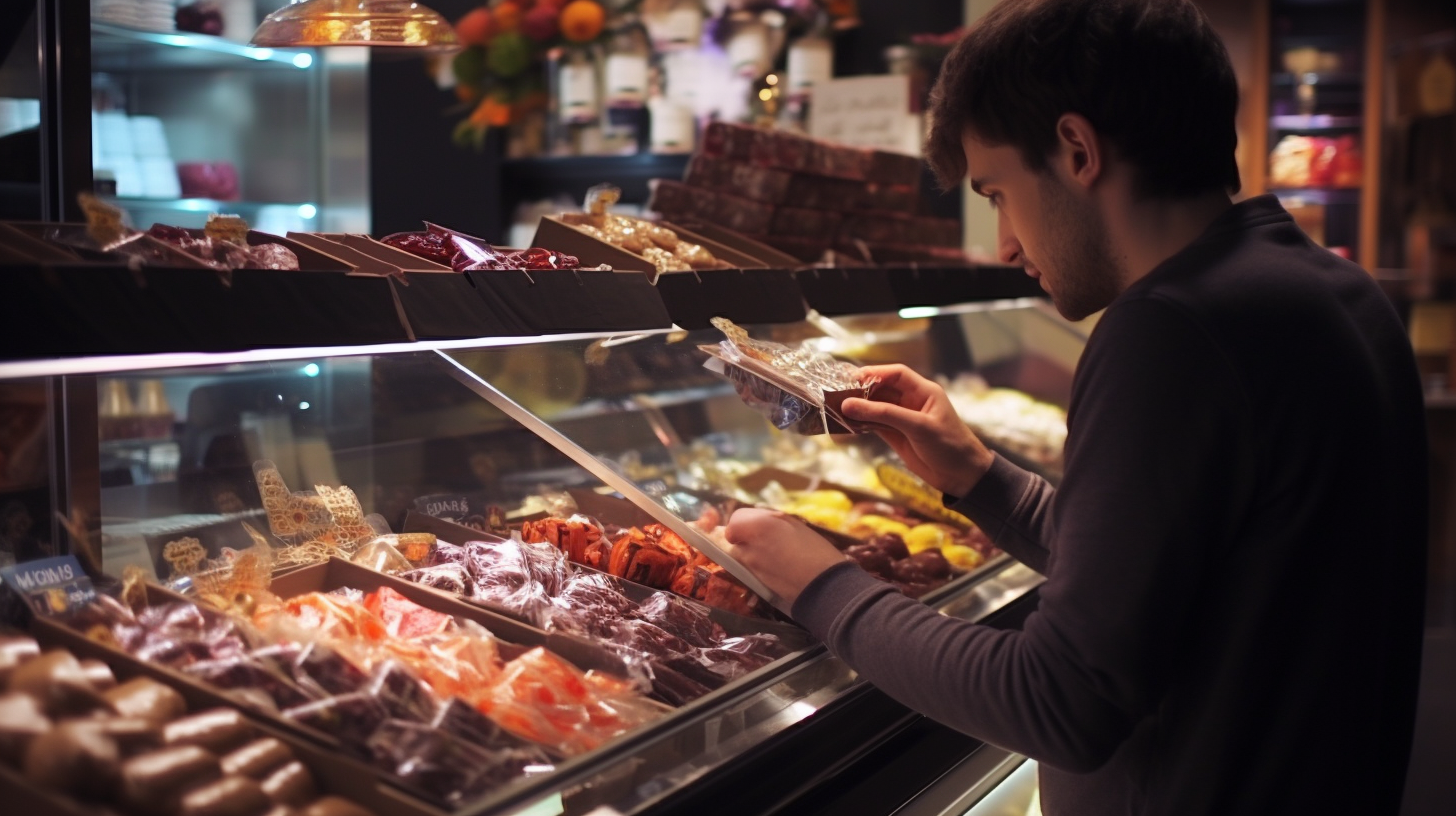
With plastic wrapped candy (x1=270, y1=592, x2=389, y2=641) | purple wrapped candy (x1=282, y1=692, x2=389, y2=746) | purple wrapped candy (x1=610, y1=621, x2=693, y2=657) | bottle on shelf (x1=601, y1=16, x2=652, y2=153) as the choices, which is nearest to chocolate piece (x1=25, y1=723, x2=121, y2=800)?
purple wrapped candy (x1=282, y1=692, x2=389, y2=746)

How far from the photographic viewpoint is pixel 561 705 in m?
1.56

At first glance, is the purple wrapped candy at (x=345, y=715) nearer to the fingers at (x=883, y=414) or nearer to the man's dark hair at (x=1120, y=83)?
the fingers at (x=883, y=414)

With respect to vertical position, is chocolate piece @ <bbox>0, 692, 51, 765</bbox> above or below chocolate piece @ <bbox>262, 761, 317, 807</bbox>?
above

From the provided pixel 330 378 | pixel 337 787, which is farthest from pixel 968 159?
pixel 330 378

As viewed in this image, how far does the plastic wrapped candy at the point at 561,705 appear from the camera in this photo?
4.87ft

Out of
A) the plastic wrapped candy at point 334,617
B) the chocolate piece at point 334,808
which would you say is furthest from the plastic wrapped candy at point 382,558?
the chocolate piece at point 334,808

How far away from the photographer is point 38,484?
1.85 metres

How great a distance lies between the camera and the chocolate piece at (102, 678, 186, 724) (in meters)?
1.29

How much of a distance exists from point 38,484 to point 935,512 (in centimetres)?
201

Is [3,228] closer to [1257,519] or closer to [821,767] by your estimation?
[821,767]

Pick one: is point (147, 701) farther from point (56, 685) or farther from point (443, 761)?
point (443, 761)

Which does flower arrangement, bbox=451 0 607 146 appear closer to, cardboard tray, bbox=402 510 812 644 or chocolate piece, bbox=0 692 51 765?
cardboard tray, bbox=402 510 812 644

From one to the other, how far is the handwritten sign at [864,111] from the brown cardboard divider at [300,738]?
141 inches

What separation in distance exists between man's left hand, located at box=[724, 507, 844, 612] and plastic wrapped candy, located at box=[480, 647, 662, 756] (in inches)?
9.2
